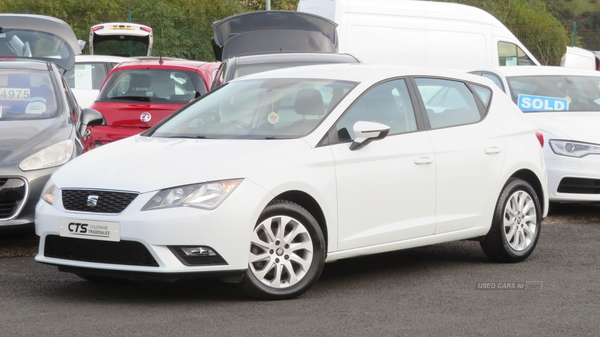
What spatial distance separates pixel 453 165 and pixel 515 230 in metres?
0.92

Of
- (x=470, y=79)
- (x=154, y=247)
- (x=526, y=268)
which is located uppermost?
(x=470, y=79)

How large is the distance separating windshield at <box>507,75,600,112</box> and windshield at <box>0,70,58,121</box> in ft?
16.5

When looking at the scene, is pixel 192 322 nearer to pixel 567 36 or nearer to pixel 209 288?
pixel 209 288

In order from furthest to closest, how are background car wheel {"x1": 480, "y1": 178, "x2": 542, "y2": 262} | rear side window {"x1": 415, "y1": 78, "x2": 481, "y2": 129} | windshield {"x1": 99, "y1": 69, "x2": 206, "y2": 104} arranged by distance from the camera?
windshield {"x1": 99, "y1": 69, "x2": 206, "y2": 104}, background car wheel {"x1": 480, "y1": 178, "x2": 542, "y2": 262}, rear side window {"x1": 415, "y1": 78, "x2": 481, "y2": 129}

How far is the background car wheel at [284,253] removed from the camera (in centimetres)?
577

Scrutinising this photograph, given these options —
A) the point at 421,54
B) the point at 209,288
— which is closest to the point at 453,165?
the point at 209,288

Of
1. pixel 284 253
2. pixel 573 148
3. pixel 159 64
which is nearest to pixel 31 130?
pixel 284 253

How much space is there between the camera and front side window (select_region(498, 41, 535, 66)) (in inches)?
701

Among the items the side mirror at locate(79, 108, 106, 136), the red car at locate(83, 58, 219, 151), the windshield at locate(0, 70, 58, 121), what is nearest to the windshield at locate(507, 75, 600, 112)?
the red car at locate(83, 58, 219, 151)

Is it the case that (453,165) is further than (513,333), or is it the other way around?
(453,165)

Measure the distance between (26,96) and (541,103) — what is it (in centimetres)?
549

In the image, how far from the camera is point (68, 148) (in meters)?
8.18

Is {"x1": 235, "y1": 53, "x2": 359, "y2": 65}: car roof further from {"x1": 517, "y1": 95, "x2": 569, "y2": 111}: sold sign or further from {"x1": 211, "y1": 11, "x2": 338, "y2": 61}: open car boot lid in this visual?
{"x1": 211, "y1": 11, "x2": 338, "y2": 61}: open car boot lid

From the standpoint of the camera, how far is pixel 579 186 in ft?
31.9
